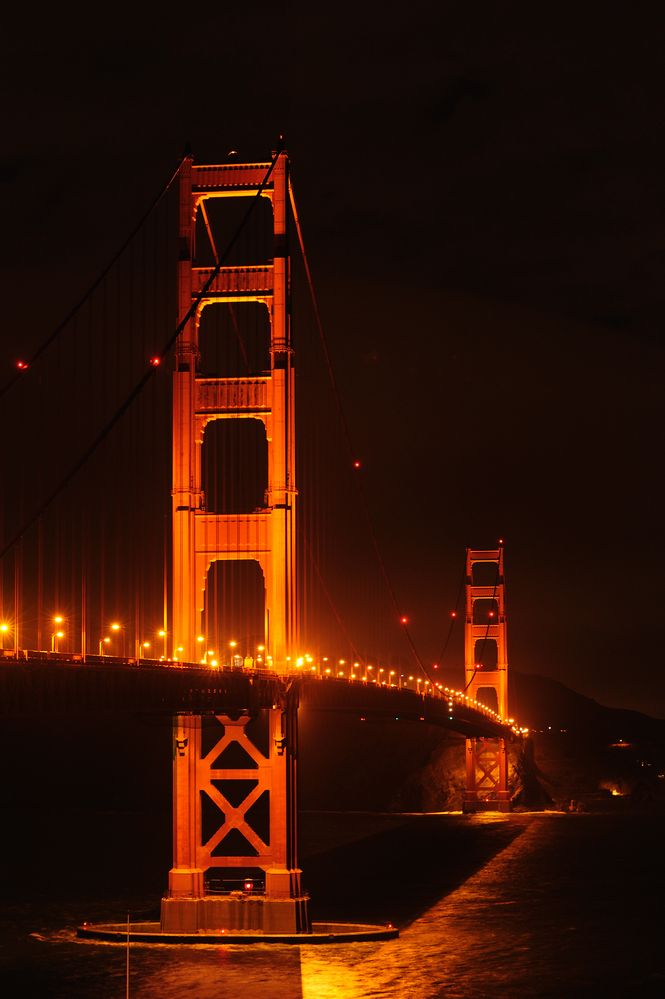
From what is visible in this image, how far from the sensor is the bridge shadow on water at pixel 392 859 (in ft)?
170

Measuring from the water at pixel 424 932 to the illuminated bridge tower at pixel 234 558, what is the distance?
3.87 ft

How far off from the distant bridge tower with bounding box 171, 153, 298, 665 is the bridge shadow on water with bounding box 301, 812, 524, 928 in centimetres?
1284

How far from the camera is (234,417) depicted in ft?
125

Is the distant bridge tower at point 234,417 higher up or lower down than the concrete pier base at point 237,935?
higher up

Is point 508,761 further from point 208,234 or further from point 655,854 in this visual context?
point 208,234

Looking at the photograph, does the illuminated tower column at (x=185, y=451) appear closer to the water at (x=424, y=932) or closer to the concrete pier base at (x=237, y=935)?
the concrete pier base at (x=237, y=935)

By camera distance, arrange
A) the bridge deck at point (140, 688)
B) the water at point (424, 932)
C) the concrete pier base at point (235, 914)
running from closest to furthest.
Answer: the bridge deck at point (140, 688) → the water at point (424, 932) → the concrete pier base at point (235, 914)

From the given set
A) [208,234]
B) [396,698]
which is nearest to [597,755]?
[396,698]

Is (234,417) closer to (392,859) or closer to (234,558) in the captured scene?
(234,558)

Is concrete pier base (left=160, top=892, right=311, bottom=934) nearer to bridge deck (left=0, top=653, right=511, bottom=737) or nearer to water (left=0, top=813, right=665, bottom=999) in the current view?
water (left=0, top=813, right=665, bottom=999)

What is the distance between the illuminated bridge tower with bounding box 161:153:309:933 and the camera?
119 feet

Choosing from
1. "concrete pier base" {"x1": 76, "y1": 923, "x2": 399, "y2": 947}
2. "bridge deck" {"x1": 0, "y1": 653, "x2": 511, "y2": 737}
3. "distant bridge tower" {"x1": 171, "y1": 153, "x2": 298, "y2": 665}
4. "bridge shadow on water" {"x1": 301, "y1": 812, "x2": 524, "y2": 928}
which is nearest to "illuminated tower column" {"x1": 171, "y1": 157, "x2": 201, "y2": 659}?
"distant bridge tower" {"x1": 171, "y1": 153, "x2": 298, "y2": 665}

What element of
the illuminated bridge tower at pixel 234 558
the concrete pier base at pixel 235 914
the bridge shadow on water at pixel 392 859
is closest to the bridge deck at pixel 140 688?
the illuminated bridge tower at pixel 234 558

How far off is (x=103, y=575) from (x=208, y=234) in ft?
30.4
